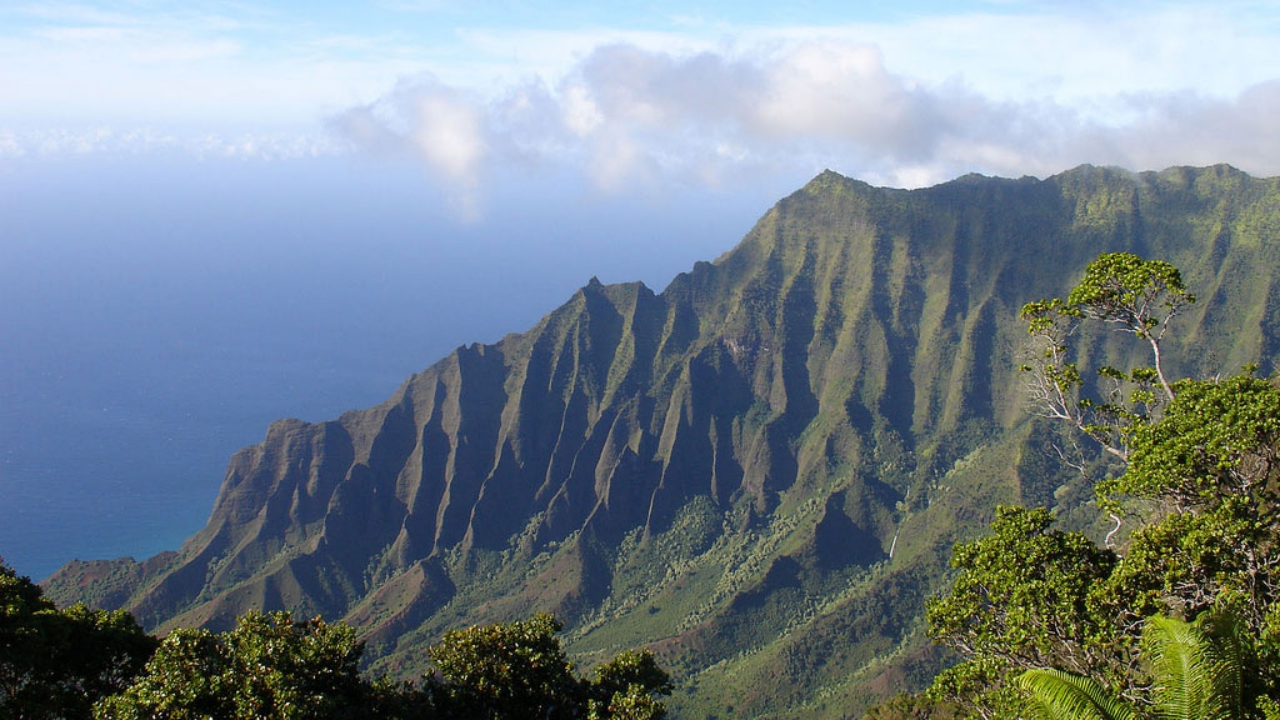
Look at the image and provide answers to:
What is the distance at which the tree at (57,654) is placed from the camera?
22.5 m

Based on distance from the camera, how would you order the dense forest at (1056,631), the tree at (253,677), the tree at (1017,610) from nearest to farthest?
the dense forest at (1056,631) → the tree at (1017,610) → the tree at (253,677)

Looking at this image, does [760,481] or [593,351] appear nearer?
[760,481]

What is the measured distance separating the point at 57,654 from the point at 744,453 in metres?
Answer: 86.3

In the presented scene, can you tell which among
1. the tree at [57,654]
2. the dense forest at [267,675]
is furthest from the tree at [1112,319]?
the tree at [57,654]

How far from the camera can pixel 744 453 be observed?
10600cm

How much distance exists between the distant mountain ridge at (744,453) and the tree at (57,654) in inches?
1961

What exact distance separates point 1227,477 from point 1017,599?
522 cm

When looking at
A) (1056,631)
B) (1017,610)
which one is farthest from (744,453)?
(1017,610)

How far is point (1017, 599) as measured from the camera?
65.4 ft

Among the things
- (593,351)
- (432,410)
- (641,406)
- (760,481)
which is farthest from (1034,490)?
(432,410)

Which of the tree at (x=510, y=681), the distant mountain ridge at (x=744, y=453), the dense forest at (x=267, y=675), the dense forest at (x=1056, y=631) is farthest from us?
the distant mountain ridge at (x=744, y=453)

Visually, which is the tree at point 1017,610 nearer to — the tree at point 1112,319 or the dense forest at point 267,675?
the tree at point 1112,319

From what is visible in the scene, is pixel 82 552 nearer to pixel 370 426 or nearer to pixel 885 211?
pixel 370 426

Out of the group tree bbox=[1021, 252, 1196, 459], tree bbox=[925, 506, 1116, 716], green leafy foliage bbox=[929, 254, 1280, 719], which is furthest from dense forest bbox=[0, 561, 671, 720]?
tree bbox=[1021, 252, 1196, 459]
